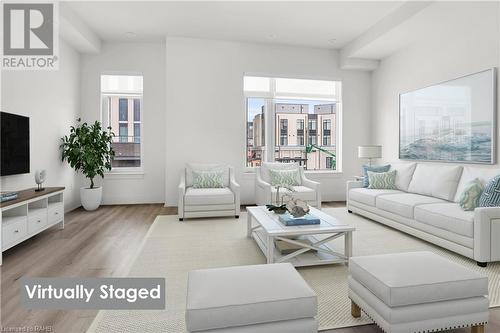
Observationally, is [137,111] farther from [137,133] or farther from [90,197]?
[90,197]

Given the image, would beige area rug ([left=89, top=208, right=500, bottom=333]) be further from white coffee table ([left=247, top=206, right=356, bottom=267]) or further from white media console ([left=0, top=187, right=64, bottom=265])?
white media console ([left=0, top=187, right=64, bottom=265])

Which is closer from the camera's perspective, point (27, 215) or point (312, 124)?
point (27, 215)

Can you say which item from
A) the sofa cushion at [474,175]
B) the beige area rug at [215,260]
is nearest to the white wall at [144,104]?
the beige area rug at [215,260]

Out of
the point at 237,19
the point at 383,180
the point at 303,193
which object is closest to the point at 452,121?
the point at 383,180

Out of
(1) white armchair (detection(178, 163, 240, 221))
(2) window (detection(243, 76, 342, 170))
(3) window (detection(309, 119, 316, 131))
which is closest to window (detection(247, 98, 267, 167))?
(2) window (detection(243, 76, 342, 170))

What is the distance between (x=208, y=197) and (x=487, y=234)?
336cm

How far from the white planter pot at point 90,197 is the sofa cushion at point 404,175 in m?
5.18

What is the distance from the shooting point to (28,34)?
3777mm

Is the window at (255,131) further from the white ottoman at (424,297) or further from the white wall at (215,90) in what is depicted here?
the white ottoman at (424,297)

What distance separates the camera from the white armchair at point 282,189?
459 cm

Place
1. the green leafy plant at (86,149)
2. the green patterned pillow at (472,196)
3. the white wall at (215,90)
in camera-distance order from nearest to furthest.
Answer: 1. the green patterned pillow at (472,196)
2. the green leafy plant at (86,149)
3. the white wall at (215,90)

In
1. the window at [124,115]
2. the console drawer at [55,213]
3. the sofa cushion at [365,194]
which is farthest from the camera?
the window at [124,115]

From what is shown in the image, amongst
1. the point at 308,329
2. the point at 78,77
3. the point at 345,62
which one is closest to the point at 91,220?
the point at 78,77

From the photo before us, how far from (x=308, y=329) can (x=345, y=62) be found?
555cm
